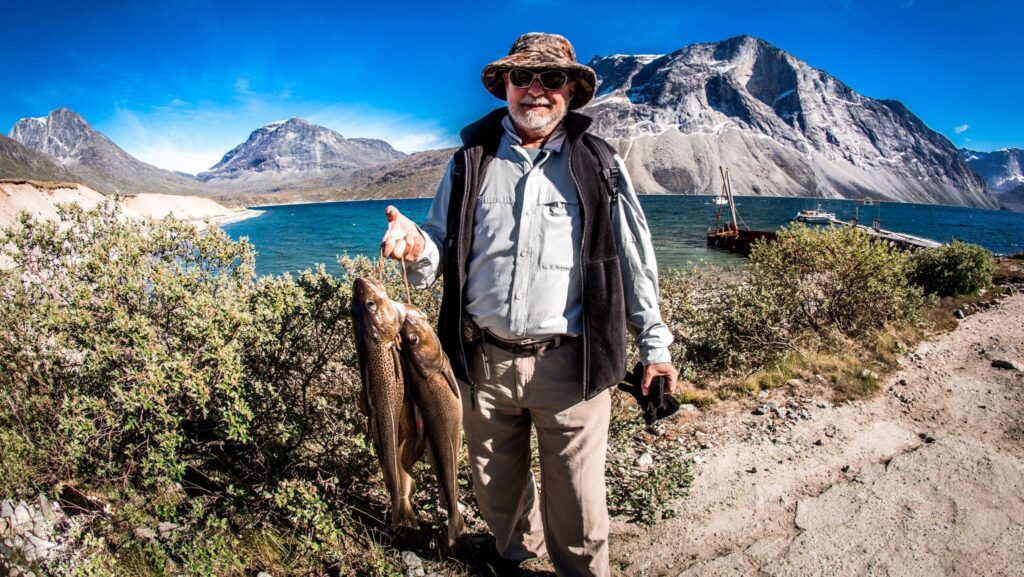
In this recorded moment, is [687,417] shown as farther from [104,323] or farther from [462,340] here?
[104,323]

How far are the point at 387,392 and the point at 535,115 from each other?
1.74m

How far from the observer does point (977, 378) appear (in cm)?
692

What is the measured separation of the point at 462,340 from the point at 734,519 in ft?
9.93

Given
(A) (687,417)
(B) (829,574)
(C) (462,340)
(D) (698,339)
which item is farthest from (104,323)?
(D) (698,339)

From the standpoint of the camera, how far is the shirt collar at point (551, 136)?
284cm

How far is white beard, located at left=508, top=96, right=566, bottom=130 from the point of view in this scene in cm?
278

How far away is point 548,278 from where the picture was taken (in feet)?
8.85

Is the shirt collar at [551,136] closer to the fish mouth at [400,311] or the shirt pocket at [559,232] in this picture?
the shirt pocket at [559,232]

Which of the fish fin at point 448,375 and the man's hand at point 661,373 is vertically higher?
the fish fin at point 448,375

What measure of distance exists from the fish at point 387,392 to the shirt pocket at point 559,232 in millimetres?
916

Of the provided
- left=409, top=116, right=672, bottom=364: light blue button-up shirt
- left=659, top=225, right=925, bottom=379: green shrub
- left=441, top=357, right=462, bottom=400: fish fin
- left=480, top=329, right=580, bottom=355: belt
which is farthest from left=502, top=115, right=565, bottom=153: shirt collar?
left=659, top=225, right=925, bottom=379: green shrub

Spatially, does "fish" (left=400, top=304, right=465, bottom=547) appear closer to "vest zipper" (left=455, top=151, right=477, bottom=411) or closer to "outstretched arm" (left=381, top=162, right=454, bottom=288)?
"outstretched arm" (left=381, top=162, right=454, bottom=288)

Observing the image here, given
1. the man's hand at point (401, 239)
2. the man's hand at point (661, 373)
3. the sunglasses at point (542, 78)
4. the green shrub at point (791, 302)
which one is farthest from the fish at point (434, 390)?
the green shrub at point (791, 302)

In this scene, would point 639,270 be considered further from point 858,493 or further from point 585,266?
point 858,493
